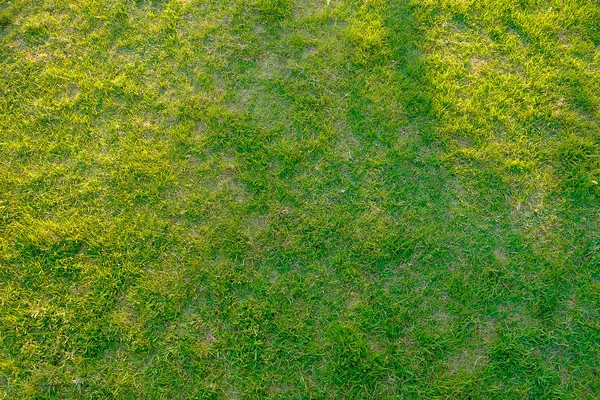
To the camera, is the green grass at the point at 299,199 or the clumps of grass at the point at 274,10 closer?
the green grass at the point at 299,199

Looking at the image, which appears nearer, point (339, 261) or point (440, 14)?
point (339, 261)

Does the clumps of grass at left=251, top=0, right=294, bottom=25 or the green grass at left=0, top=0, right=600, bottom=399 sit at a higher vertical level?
the clumps of grass at left=251, top=0, right=294, bottom=25

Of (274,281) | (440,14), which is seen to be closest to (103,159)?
(274,281)

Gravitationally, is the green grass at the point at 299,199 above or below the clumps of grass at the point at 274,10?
below

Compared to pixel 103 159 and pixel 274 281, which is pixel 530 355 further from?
pixel 103 159

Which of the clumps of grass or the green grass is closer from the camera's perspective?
the green grass

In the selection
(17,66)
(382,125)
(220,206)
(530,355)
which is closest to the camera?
(530,355)

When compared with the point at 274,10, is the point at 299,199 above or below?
below

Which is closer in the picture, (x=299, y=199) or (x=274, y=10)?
(x=299, y=199)
